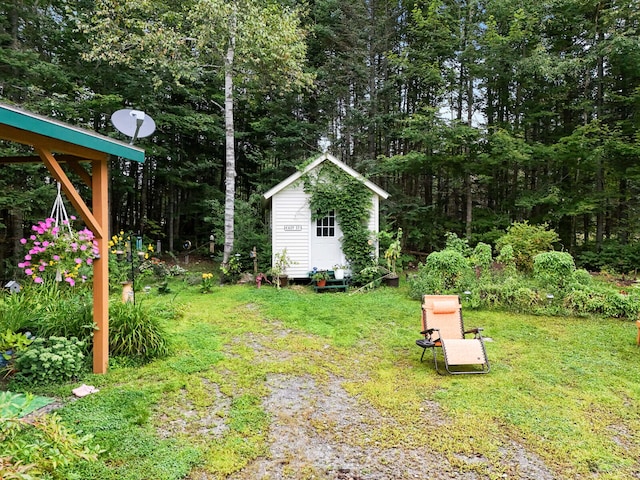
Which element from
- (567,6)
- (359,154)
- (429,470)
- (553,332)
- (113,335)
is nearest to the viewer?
(429,470)

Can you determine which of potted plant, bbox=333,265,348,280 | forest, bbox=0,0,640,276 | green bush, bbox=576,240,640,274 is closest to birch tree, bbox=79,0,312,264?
forest, bbox=0,0,640,276

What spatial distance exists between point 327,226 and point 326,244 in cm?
53

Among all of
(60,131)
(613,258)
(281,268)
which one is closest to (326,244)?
(281,268)

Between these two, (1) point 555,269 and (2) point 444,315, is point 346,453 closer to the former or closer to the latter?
(2) point 444,315

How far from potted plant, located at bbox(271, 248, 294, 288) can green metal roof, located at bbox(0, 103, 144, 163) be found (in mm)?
6069

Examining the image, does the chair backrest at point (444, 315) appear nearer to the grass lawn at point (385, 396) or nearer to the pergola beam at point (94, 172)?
the grass lawn at point (385, 396)

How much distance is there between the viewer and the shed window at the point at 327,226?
10555mm

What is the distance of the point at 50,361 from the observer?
3623mm

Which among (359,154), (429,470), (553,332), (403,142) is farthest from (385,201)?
(429,470)

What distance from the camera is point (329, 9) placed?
14383mm

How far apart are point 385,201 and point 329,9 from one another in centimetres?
804

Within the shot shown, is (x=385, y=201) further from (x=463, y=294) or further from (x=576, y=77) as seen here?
(x=576, y=77)

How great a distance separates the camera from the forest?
9.82 metres

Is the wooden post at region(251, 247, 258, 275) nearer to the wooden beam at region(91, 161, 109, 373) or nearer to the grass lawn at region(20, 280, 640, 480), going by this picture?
the grass lawn at region(20, 280, 640, 480)
